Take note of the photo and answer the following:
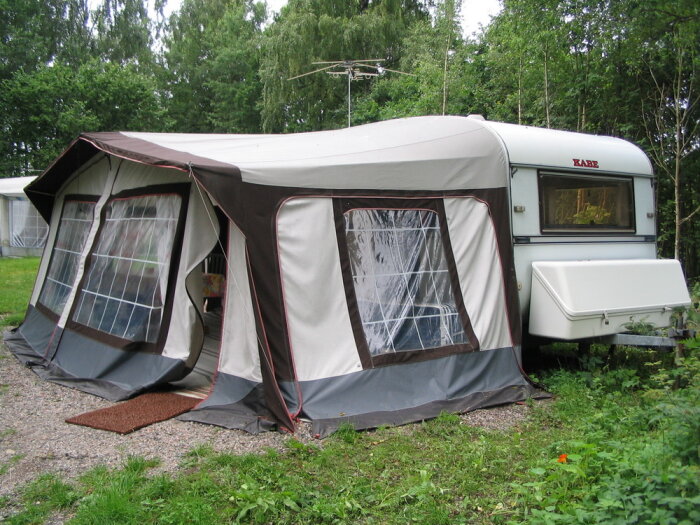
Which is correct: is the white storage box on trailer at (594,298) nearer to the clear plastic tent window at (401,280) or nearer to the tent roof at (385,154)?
the clear plastic tent window at (401,280)

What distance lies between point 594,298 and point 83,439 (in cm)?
408

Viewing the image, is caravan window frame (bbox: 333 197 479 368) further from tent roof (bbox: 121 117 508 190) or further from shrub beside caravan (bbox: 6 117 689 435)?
tent roof (bbox: 121 117 508 190)

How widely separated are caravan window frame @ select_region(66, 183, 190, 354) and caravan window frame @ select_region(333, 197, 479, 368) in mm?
1325

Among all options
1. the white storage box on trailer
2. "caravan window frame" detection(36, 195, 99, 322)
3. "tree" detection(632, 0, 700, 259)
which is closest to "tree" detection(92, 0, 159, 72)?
"caravan window frame" detection(36, 195, 99, 322)

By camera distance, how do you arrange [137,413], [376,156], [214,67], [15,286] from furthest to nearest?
[214,67]
[15,286]
[376,156]
[137,413]

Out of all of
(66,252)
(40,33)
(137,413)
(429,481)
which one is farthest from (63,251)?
(40,33)

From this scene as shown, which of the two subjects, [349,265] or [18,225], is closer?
[349,265]

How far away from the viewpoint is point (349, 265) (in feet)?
15.6

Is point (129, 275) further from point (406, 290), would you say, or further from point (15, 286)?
point (15, 286)

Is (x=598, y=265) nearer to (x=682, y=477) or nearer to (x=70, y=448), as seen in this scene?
(x=682, y=477)

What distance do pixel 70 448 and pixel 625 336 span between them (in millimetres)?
4351

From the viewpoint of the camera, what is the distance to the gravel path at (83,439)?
365 centimetres

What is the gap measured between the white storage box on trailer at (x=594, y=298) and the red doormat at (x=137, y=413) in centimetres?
295

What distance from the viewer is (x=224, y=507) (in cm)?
313
